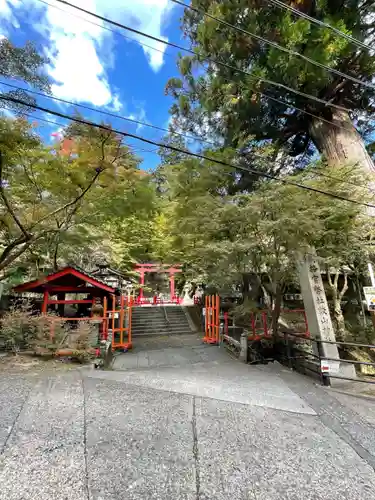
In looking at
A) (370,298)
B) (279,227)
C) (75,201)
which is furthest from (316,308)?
(75,201)

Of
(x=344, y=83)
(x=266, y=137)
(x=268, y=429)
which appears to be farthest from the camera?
(x=266, y=137)

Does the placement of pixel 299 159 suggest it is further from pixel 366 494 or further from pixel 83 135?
pixel 366 494

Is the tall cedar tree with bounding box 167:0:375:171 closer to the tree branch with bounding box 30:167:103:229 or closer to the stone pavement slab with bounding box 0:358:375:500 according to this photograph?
the tree branch with bounding box 30:167:103:229

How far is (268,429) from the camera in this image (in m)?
3.35

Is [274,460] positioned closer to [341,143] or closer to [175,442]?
[175,442]

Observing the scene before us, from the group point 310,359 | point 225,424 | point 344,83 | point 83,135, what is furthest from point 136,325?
point 344,83

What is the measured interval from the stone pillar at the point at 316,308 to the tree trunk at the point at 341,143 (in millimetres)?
5050

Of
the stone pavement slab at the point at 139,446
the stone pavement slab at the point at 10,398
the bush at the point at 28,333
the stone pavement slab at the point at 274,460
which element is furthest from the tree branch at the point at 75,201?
A: the stone pavement slab at the point at 274,460

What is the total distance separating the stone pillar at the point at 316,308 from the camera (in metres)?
7.52

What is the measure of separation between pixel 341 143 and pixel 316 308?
24.7ft

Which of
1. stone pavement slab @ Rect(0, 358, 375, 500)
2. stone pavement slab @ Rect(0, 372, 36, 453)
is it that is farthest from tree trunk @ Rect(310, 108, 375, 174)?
stone pavement slab @ Rect(0, 372, 36, 453)

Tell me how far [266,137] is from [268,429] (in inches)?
512

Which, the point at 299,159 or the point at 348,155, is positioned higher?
the point at 299,159

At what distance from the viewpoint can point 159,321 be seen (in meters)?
16.0
